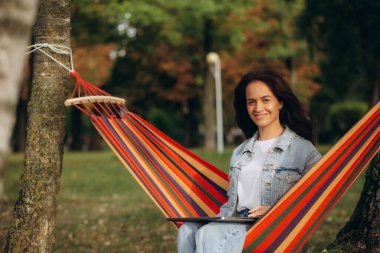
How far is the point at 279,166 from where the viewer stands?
9.18ft

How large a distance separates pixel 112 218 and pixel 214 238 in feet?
11.5

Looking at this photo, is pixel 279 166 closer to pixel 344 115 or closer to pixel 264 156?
pixel 264 156

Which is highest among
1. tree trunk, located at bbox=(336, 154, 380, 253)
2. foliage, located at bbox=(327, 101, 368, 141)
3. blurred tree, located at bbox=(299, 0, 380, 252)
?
blurred tree, located at bbox=(299, 0, 380, 252)

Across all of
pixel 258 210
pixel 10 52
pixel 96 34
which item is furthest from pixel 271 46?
pixel 10 52

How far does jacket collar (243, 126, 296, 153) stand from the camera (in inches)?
112

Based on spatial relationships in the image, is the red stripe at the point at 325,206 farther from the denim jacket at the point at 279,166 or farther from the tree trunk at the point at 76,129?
the tree trunk at the point at 76,129

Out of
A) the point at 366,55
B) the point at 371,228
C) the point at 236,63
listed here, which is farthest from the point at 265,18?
the point at 371,228

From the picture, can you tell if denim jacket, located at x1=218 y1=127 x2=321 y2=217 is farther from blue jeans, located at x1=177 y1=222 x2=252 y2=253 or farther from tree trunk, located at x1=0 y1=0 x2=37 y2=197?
tree trunk, located at x1=0 y1=0 x2=37 y2=197

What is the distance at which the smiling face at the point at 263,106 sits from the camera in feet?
9.62

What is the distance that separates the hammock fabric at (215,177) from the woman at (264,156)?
0.57 ft

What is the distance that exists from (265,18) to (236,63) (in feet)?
6.86

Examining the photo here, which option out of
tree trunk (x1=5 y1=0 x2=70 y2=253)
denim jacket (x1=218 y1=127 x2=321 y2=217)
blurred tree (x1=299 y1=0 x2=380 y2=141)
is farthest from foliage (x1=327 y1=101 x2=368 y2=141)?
tree trunk (x1=5 y1=0 x2=70 y2=253)

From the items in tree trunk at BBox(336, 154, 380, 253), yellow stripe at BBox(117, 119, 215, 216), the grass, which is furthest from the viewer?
the grass

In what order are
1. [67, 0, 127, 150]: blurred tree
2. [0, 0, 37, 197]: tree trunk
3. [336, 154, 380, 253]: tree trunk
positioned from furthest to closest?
[67, 0, 127, 150]: blurred tree
[336, 154, 380, 253]: tree trunk
[0, 0, 37, 197]: tree trunk
